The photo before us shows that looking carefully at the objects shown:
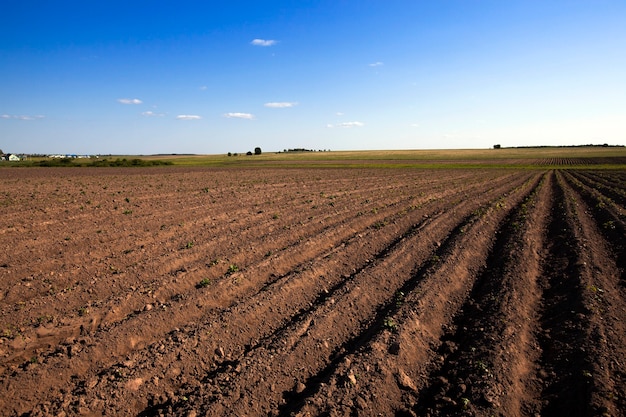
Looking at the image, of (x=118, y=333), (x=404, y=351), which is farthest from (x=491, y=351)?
(x=118, y=333)

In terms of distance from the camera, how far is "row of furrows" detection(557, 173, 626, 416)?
14.8 feet

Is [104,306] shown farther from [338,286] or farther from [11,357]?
[338,286]

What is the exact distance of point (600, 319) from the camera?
6.40 meters

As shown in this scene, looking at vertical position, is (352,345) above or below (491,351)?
below

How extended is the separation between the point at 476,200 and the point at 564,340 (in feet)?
52.0

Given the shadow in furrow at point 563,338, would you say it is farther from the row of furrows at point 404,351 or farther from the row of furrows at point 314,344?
the row of furrows at point 314,344

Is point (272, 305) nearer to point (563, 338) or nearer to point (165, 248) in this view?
point (563, 338)

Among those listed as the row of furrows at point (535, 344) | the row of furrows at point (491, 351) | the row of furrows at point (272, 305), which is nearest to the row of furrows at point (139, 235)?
the row of furrows at point (272, 305)

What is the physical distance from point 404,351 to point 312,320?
5.63 ft

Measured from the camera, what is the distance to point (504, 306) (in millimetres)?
7031

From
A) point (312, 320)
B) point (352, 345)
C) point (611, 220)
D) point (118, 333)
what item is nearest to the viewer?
point (352, 345)

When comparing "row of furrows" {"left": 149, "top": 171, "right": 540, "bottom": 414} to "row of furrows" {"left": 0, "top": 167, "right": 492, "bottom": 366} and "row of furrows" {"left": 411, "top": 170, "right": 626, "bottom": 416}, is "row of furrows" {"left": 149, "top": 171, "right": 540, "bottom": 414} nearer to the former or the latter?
"row of furrows" {"left": 411, "top": 170, "right": 626, "bottom": 416}

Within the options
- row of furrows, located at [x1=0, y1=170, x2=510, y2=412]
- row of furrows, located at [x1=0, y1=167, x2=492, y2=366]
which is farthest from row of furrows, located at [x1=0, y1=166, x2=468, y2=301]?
row of furrows, located at [x1=0, y1=170, x2=510, y2=412]

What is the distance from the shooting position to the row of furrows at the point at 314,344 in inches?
183
